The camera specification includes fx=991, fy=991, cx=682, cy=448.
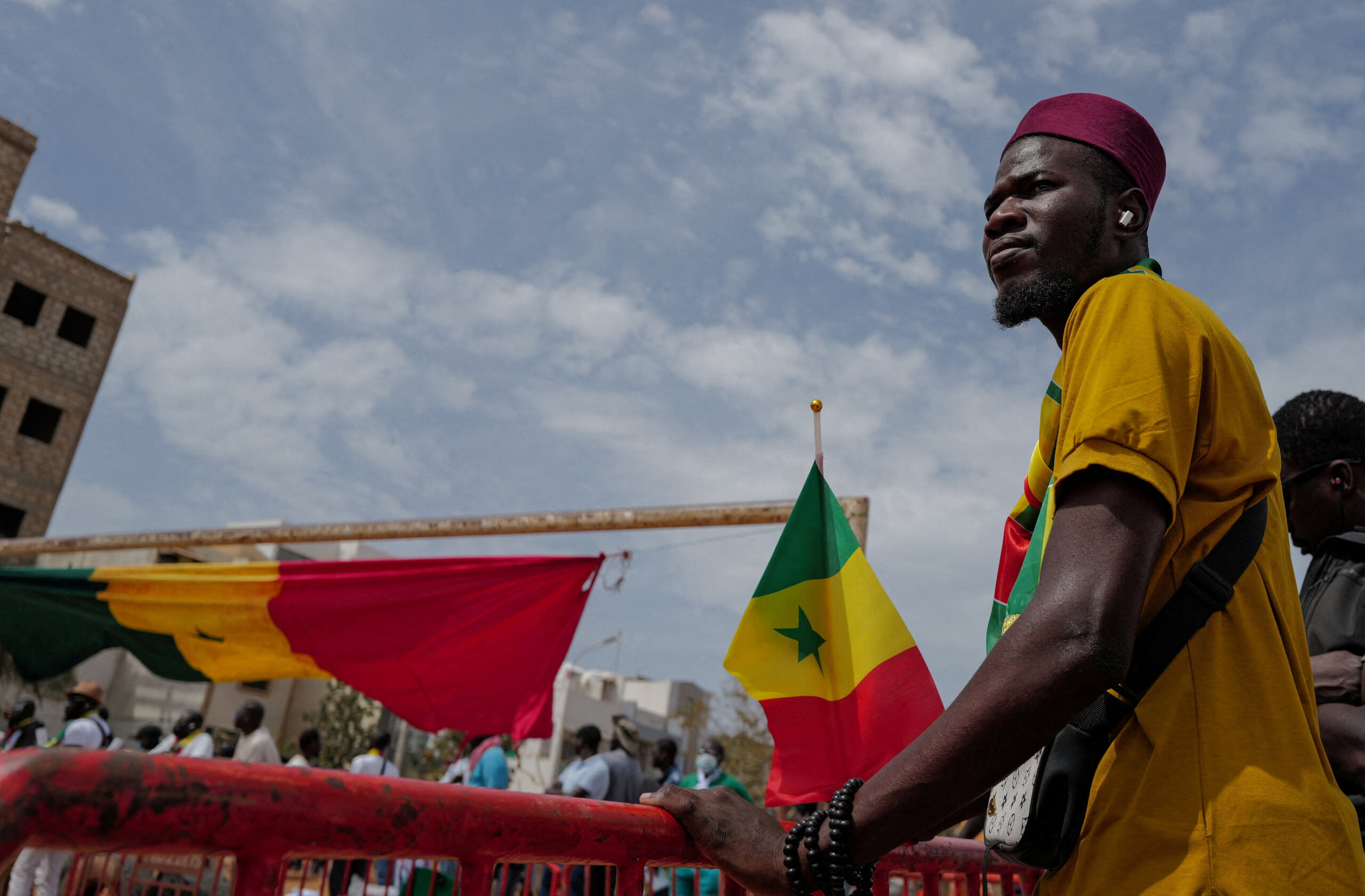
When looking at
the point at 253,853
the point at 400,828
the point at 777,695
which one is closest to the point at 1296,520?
the point at 777,695

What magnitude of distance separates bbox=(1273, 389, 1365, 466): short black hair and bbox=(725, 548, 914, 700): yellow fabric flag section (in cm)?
120

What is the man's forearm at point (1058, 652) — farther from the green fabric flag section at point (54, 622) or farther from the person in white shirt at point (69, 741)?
the green fabric flag section at point (54, 622)

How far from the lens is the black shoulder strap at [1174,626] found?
4.17 ft

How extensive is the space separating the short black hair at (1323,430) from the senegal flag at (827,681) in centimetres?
120

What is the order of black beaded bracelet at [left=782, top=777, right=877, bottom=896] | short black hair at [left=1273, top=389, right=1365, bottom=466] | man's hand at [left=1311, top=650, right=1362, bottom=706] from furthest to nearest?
1. short black hair at [left=1273, top=389, right=1365, bottom=466]
2. man's hand at [left=1311, top=650, right=1362, bottom=706]
3. black beaded bracelet at [left=782, top=777, right=877, bottom=896]

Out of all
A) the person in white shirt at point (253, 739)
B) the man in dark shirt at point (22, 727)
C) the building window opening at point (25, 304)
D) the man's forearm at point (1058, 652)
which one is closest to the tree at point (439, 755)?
the building window opening at point (25, 304)

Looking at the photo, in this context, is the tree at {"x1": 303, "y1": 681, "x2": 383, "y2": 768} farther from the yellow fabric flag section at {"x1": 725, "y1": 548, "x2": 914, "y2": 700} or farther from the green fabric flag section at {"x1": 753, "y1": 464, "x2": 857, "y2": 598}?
the yellow fabric flag section at {"x1": 725, "y1": 548, "x2": 914, "y2": 700}

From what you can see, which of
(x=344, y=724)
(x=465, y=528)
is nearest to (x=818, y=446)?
(x=465, y=528)

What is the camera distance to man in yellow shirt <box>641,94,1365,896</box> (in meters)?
1.18

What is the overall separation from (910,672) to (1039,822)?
1770mm

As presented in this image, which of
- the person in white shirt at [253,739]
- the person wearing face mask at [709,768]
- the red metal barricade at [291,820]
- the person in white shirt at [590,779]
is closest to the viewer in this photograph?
the red metal barricade at [291,820]

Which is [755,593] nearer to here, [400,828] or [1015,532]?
[1015,532]

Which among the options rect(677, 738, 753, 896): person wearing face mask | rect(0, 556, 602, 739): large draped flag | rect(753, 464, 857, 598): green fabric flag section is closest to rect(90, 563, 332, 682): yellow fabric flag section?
rect(0, 556, 602, 739): large draped flag

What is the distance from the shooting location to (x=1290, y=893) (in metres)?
1.14
